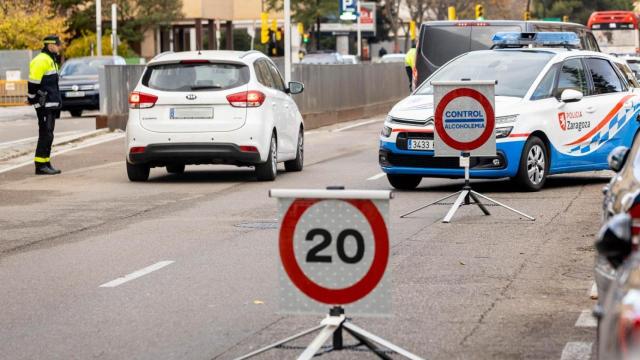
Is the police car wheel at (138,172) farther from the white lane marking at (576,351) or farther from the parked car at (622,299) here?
the parked car at (622,299)

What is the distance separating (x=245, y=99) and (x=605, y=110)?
4.20 meters

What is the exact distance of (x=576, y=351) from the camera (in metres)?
7.47

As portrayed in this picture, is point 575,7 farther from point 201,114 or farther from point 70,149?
point 201,114

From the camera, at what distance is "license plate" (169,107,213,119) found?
17.7m

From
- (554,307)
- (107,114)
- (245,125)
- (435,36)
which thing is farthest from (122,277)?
(107,114)

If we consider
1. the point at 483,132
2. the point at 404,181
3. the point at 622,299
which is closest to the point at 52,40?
the point at 404,181

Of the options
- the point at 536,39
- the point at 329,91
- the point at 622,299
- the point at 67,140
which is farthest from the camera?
the point at 329,91

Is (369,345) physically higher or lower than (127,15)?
higher

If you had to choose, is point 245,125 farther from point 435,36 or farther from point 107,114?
point 107,114

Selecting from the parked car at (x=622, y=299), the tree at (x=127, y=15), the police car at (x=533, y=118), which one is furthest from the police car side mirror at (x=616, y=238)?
the tree at (x=127, y=15)

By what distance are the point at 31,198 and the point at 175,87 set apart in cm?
234

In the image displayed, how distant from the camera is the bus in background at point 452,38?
25828mm

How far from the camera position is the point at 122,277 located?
34.0ft

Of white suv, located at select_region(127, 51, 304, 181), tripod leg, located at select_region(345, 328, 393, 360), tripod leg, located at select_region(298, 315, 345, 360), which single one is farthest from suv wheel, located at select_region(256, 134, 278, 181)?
tripod leg, located at select_region(298, 315, 345, 360)
